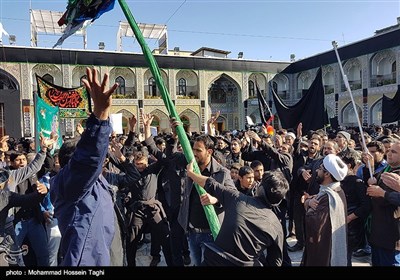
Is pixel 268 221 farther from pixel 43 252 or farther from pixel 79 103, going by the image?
pixel 79 103

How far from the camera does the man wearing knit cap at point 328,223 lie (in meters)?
2.47

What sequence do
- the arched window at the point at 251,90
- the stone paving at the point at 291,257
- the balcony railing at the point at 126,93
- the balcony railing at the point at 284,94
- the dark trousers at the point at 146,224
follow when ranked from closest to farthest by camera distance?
the dark trousers at the point at 146,224
the stone paving at the point at 291,257
the balcony railing at the point at 126,93
the arched window at the point at 251,90
the balcony railing at the point at 284,94

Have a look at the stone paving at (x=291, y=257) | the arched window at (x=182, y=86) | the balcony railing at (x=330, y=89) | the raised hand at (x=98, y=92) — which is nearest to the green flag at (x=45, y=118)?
the stone paving at (x=291, y=257)

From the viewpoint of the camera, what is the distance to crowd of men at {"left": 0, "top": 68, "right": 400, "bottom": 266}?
1739 millimetres

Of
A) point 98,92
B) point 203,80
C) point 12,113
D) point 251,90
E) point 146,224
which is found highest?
point 203,80

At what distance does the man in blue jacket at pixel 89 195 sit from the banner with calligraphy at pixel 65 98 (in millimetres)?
6317

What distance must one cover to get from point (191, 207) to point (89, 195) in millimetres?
1448

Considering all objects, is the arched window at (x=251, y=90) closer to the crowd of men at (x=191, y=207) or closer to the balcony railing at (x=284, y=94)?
the balcony railing at (x=284, y=94)

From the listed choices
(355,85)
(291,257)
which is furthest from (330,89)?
(291,257)

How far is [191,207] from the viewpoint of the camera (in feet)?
10.2

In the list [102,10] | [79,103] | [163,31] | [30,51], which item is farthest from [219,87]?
[102,10]

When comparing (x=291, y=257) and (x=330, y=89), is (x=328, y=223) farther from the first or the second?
(x=330, y=89)

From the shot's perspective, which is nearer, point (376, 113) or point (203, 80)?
point (376, 113)

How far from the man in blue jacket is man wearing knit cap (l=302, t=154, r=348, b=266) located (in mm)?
1623
